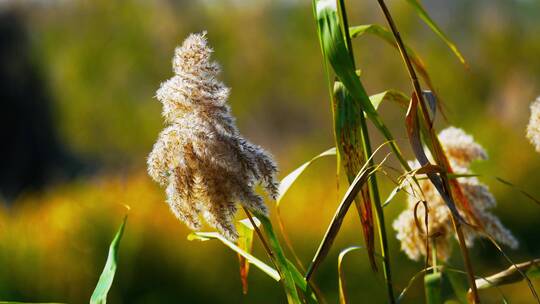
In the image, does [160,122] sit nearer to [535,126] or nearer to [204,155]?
[535,126]

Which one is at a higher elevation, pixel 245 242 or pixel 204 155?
pixel 204 155

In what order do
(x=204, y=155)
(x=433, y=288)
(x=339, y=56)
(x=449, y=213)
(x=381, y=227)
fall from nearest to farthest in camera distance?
1. (x=204, y=155)
2. (x=339, y=56)
3. (x=381, y=227)
4. (x=433, y=288)
5. (x=449, y=213)

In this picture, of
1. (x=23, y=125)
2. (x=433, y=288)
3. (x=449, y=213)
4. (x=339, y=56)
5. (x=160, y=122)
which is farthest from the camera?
(x=160, y=122)

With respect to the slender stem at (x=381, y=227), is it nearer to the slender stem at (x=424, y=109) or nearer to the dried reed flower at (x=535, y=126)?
the slender stem at (x=424, y=109)

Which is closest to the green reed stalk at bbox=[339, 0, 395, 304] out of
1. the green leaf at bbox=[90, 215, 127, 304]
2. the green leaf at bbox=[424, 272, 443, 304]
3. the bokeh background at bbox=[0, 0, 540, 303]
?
the green leaf at bbox=[424, 272, 443, 304]

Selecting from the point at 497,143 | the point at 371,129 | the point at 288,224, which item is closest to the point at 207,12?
the point at 371,129

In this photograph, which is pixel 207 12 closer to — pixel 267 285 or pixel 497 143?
pixel 497 143

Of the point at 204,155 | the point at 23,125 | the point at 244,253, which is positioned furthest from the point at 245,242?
the point at 23,125
